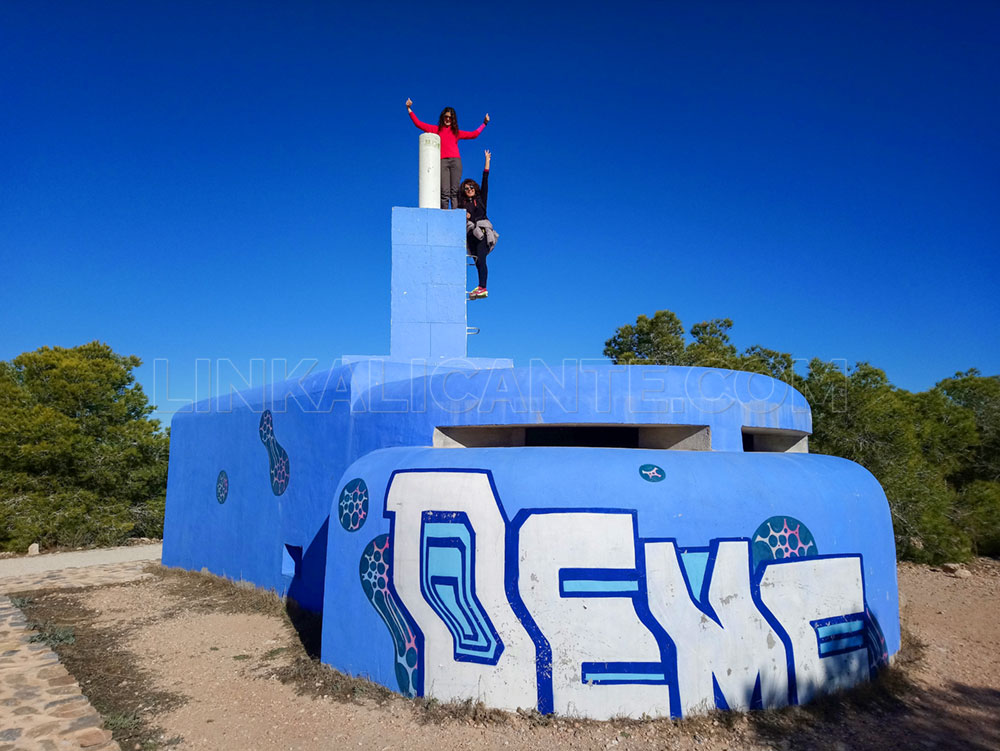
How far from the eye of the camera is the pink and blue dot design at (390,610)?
6.06 meters

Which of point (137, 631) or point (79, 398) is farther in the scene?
point (79, 398)

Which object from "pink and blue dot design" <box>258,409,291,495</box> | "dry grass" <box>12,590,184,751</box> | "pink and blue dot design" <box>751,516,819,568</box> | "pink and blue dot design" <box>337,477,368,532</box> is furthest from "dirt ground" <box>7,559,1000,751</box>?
"pink and blue dot design" <box>258,409,291,495</box>

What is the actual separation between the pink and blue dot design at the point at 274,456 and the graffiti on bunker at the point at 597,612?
15.4 feet

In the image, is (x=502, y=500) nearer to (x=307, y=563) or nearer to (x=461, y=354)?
(x=307, y=563)

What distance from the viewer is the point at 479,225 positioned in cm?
1328

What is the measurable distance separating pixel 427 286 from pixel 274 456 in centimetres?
415

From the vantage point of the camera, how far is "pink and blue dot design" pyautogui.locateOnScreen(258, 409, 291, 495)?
1025 cm

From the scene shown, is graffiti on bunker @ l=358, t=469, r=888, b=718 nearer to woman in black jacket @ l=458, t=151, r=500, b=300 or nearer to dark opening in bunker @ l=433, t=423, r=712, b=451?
dark opening in bunker @ l=433, t=423, r=712, b=451

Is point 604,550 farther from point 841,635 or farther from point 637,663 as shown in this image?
point 841,635

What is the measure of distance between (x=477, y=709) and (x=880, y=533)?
500 cm

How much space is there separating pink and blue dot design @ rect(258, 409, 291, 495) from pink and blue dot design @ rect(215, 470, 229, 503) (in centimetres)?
194

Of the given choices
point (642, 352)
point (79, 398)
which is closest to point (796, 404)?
point (642, 352)

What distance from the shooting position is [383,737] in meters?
5.46

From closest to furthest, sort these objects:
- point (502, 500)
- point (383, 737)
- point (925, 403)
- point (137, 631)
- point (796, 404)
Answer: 1. point (383, 737)
2. point (502, 500)
3. point (796, 404)
4. point (137, 631)
5. point (925, 403)
